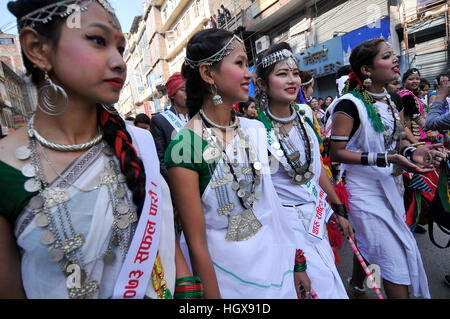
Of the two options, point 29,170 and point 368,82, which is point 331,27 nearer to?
point 368,82

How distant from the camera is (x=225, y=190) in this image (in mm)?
1422

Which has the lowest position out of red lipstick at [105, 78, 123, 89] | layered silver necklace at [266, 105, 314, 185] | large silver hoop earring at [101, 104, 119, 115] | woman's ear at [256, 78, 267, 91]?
layered silver necklace at [266, 105, 314, 185]

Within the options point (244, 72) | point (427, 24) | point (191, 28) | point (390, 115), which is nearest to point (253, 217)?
point (244, 72)

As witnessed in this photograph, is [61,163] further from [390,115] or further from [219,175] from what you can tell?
[390,115]

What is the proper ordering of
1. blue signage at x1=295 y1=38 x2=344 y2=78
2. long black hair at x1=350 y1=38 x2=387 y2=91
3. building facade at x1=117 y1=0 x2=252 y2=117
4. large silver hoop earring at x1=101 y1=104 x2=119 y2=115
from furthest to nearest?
building facade at x1=117 y1=0 x2=252 y2=117
blue signage at x1=295 y1=38 x2=344 y2=78
long black hair at x1=350 y1=38 x2=387 y2=91
large silver hoop earring at x1=101 y1=104 x2=119 y2=115

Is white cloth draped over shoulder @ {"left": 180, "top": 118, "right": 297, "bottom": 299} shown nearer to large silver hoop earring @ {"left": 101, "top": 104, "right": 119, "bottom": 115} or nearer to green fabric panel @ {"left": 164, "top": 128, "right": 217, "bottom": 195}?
green fabric panel @ {"left": 164, "top": 128, "right": 217, "bottom": 195}

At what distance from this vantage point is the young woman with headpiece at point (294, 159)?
1.78m

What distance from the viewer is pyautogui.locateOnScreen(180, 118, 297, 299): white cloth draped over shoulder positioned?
133 cm

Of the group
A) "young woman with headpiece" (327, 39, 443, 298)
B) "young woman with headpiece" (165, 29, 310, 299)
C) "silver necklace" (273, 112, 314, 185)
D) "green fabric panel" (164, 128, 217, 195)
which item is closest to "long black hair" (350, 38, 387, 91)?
"young woman with headpiece" (327, 39, 443, 298)

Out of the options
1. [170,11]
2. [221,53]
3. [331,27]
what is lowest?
[221,53]

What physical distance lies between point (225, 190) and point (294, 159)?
777mm

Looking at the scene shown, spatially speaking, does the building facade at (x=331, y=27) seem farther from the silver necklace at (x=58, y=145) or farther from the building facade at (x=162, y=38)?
the silver necklace at (x=58, y=145)

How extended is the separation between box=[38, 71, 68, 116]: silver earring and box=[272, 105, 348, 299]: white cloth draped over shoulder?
1.33 metres

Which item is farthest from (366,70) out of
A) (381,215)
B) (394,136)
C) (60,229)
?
(60,229)
